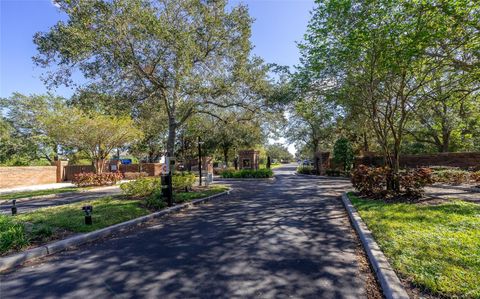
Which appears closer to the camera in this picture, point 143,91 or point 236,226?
point 236,226

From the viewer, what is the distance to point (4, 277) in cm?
404

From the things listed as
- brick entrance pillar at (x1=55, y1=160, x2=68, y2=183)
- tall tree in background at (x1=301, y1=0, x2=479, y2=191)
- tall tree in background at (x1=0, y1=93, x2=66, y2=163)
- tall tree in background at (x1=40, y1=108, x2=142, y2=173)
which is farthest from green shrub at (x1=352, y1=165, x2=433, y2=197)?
tall tree in background at (x1=0, y1=93, x2=66, y2=163)

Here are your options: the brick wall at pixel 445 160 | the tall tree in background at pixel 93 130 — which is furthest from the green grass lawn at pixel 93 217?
the brick wall at pixel 445 160

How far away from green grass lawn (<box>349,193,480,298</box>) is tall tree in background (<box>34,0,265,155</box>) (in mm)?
8098

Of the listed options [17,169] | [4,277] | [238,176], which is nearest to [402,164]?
[238,176]

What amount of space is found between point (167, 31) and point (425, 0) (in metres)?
7.90

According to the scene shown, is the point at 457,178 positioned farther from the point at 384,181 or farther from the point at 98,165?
the point at 98,165

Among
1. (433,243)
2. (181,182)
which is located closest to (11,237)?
(433,243)

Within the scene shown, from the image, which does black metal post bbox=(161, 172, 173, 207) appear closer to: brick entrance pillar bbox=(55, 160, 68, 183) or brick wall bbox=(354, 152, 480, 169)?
brick wall bbox=(354, 152, 480, 169)

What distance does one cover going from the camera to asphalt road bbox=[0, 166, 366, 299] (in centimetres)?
350

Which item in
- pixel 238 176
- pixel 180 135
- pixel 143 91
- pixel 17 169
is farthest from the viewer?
pixel 180 135

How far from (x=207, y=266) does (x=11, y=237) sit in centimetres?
376

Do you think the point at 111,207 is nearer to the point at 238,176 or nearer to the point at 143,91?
the point at 143,91

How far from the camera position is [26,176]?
22953 mm
